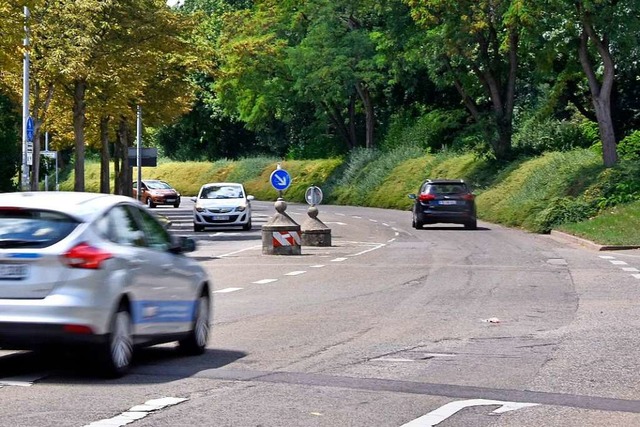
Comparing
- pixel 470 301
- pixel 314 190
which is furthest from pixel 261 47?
pixel 470 301

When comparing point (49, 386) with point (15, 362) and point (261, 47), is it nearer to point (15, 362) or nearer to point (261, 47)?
point (15, 362)

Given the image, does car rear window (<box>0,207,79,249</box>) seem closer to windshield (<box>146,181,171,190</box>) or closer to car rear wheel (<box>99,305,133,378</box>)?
car rear wheel (<box>99,305,133,378</box>)

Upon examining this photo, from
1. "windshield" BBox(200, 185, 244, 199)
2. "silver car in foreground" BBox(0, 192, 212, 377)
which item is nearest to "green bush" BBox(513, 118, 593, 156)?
"windshield" BBox(200, 185, 244, 199)

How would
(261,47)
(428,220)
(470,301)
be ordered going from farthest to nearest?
(261,47), (428,220), (470,301)

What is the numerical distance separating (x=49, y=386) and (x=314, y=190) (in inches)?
1010

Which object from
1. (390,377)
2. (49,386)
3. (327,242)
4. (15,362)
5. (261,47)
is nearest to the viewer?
(49,386)

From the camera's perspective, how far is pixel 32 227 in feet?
35.8

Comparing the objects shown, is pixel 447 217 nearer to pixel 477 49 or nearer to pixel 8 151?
pixel 477 49

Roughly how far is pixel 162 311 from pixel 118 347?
1.05 meters

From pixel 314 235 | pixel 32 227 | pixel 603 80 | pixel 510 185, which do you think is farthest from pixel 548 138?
pixel 32 227

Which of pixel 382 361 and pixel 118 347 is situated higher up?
pixel 118 347

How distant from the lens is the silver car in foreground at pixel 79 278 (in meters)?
10.5

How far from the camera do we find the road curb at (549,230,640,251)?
110 feet

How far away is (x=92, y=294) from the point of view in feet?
34.9
